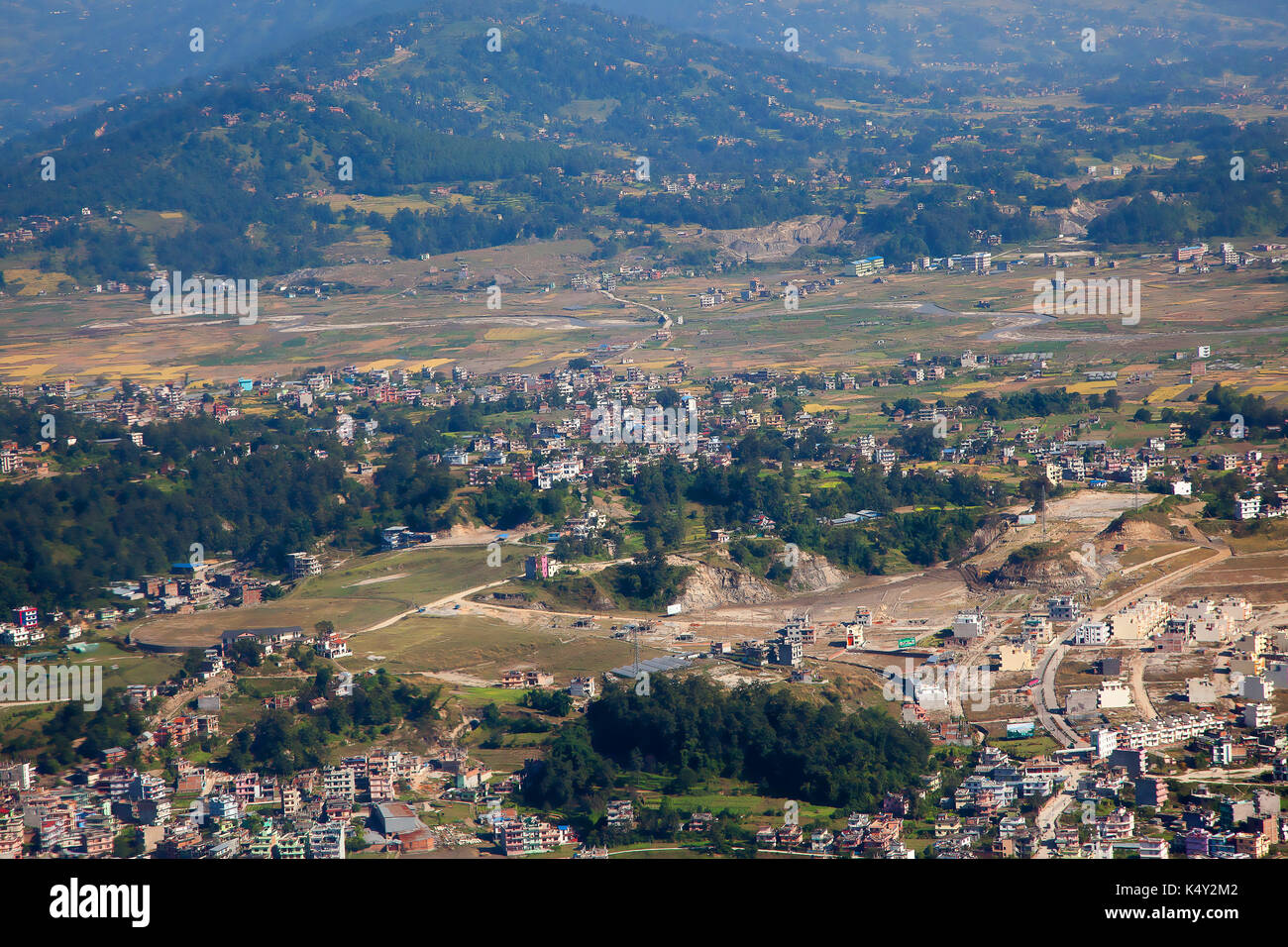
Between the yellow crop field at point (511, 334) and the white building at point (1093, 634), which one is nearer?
the white building at point (1093, 634)

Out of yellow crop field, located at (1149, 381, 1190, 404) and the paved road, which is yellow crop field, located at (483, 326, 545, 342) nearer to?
yellow crop field, located at (1149, 381, 1190, 404)

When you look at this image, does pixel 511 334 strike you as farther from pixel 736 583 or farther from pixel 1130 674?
pixel 1130 674

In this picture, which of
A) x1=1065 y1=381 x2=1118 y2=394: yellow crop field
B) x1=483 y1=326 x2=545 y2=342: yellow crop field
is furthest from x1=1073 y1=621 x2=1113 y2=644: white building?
x1=483 y1=326 x2=545 y2=342: yellow crop field

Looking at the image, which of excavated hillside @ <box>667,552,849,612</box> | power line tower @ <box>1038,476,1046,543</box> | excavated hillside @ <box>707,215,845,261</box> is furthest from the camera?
excavated hillside @ <box>707,215,845,261</box>

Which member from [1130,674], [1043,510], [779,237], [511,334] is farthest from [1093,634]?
[779,237]

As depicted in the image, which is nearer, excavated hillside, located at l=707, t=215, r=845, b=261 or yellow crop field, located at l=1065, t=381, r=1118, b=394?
yellow crop field, located at l=1065, t=381, r=1118, b=394

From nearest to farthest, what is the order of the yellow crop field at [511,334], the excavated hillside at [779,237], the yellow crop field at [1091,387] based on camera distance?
the yellow crop field at [1091,387], the yellow crop field at [511,334], the excavated hillside at [779,237]

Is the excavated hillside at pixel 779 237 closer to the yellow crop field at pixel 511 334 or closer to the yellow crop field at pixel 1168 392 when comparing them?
the yellow crop field at pixel 511 334

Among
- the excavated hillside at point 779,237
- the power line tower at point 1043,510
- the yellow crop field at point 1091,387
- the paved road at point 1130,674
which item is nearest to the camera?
the paved road at point 1130,674

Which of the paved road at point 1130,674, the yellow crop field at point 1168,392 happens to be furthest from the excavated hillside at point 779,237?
the paved road at point 1130,674
